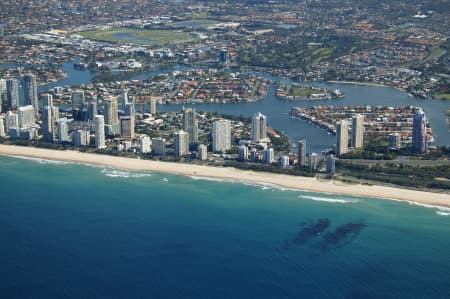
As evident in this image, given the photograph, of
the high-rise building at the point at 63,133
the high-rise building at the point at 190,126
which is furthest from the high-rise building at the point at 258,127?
the high-rise building at the point at 63,133

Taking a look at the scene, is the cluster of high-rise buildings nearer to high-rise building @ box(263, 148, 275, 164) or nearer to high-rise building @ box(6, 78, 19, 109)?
high-rise building @ box(263, 148, 275, 164)

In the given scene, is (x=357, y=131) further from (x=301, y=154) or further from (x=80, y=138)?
(x=80, y=138)

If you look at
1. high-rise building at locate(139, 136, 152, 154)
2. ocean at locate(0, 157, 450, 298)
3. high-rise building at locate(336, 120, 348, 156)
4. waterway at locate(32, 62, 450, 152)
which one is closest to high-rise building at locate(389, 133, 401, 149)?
high-rise building at locate(336, 120, 348, 156)

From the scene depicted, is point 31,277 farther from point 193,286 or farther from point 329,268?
point 329,268

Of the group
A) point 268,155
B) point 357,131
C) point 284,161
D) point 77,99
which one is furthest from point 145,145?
point 357,131

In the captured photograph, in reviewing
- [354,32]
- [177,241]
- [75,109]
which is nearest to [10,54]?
[75,109]
